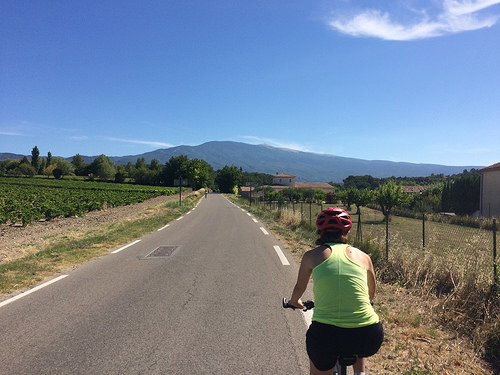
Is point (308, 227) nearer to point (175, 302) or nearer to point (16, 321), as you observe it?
point (175, 302)

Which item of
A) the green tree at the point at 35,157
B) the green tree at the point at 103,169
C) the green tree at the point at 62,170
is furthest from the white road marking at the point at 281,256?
the green tree at the point at 35,157

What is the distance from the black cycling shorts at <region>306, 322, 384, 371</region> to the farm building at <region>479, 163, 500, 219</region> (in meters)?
36.6

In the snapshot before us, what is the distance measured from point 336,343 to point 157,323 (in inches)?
Result: 125

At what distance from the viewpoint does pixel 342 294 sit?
2254mm

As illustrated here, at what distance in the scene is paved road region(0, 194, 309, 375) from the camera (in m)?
3.60

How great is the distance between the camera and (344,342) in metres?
2.22

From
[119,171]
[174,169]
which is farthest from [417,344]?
[119,171]

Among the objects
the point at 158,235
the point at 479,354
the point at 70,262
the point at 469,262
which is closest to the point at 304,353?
the point at 479,354

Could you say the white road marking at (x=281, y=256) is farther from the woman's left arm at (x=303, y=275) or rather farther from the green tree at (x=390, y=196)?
the green tree at (x=390, y=196)

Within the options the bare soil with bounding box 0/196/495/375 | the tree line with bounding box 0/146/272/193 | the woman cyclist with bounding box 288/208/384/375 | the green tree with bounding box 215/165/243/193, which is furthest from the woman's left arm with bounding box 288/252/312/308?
the green tree with bounding box 215/165/243/193

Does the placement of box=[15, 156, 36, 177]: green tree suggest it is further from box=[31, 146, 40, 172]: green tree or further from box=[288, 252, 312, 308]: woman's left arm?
box=[288, 252, 312, 308]: woman's left arm

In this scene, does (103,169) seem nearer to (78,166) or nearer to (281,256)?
(78,166)

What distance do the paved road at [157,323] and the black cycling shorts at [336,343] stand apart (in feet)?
4.40

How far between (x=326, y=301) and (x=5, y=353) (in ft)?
11.9
